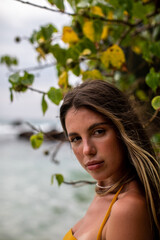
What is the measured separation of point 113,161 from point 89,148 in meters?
0.09

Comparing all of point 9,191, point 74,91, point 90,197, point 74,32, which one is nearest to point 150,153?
point 74,91

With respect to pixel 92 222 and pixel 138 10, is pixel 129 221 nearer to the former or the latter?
pixel 92 222

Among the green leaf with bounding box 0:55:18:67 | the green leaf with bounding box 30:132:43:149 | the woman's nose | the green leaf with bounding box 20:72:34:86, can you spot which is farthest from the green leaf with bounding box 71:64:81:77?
the green leaf with bounding box 0:55:18:67

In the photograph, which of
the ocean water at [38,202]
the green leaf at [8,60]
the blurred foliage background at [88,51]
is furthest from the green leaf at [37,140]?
the ocean water at [38,202]

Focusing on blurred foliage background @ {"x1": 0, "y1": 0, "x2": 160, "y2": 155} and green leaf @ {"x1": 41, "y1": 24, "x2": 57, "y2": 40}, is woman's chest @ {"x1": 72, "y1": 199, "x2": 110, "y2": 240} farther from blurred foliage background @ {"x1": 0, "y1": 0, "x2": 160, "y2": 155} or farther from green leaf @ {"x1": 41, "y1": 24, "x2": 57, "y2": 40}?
green leaf @ {"x1": 41, "y1": 24, "x2": 57, "y2": 40}

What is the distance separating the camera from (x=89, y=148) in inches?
31.7

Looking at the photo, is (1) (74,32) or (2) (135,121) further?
(1) (74,32)

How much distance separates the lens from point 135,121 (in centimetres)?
93

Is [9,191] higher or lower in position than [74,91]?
lower

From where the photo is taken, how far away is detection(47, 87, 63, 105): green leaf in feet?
3.27

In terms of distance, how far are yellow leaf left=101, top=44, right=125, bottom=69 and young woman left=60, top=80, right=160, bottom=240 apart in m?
0.26

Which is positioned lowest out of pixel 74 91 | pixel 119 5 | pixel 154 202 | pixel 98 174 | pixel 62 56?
pixel 154 202

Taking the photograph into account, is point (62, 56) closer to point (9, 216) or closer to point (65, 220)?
point (65, 220)

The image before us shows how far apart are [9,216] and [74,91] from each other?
10.4 ft
